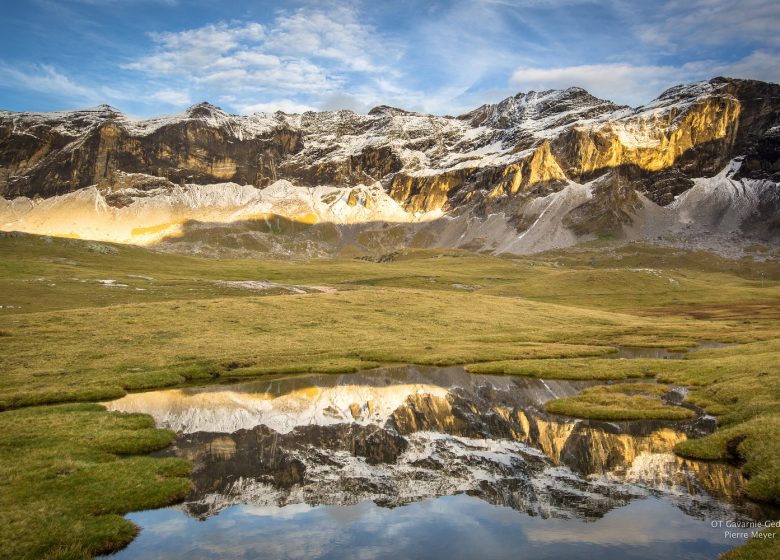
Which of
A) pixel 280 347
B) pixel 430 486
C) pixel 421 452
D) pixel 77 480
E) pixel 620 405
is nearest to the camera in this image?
pixel 77 480

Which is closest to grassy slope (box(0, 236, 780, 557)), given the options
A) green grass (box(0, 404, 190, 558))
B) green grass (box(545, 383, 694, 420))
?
green grass (box(0, 404, 190, 558))

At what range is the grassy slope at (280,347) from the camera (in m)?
29.2

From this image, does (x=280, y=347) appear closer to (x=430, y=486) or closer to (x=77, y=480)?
(x=77, y=480)

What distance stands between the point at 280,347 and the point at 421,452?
40.9 m

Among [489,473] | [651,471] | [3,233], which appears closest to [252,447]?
[489,473]

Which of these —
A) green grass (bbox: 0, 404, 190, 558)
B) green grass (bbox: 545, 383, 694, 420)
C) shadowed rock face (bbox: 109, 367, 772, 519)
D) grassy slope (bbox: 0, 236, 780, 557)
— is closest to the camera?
green grass (bbox: 0, 404, 190, 558)

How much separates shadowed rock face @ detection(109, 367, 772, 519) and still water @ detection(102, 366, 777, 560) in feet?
0.39

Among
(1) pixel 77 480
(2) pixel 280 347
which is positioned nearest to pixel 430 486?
(1) pixel 77 480

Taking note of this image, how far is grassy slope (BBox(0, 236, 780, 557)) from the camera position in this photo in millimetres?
29188

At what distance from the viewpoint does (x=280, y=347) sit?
71062mm

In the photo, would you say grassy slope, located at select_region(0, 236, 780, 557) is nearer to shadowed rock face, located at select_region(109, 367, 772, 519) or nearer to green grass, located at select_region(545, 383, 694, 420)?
green grass, located at select_region(545, 383, 694, 420)

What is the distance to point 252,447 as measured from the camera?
34.2 m

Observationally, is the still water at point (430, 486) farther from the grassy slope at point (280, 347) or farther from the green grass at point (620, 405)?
the grassy slope at point (280, 347)

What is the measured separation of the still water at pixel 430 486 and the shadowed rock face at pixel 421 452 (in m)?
0.12
